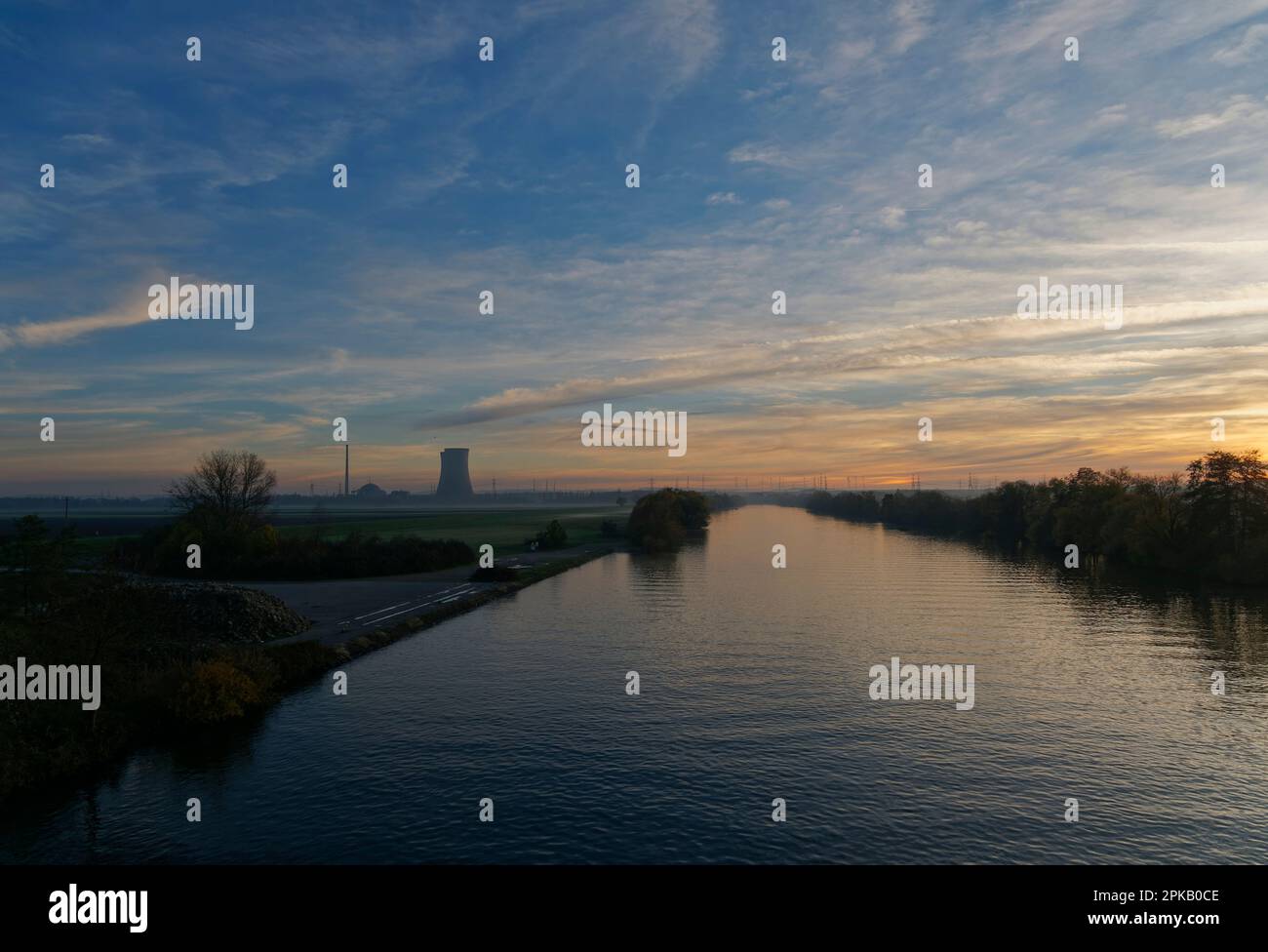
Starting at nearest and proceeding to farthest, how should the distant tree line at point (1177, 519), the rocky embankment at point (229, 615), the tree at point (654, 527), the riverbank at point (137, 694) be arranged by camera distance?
the riverbank at point (137, 694) < the rocky embankment at point (229, 615) < the distant tree line at point (1177, 519) < the tree at point (654, 527)

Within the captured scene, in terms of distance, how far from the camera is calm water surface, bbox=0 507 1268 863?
26.4m

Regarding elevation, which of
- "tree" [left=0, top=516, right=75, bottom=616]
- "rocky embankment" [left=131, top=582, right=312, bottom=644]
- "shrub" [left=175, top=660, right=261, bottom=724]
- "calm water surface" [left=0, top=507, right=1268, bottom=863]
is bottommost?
"calm water surface" [left=0, top=507, right=1268, bottom=863]

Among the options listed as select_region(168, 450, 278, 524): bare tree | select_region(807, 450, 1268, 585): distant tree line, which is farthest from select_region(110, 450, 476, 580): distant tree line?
select_region(807, 450, 1268, 585): distant tree line

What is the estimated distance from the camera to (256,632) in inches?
2266

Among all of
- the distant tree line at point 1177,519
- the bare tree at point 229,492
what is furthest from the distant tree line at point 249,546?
the distant tree line at point 1177,519

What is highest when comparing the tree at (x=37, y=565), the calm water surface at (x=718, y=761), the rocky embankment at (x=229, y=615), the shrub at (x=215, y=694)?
the tree at (x=37, y=565)

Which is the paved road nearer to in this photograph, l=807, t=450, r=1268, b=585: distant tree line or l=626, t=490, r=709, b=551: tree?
l=626, t=490, r=709, b=551: tree

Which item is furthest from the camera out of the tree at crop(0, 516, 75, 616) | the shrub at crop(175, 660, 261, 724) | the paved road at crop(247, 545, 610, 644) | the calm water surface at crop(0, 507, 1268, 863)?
the paved road at crop(247, 545, 610, 644)

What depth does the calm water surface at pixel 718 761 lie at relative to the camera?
26.4 metres

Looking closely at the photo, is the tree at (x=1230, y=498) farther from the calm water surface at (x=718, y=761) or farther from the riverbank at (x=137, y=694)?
the riverbank at (x=137, y=694)

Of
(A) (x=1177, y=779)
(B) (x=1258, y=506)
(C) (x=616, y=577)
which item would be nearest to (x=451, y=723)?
(A) (x=1177, y=779)

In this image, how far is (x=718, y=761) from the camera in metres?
34.2

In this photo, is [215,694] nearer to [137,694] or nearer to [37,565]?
[137,694]
